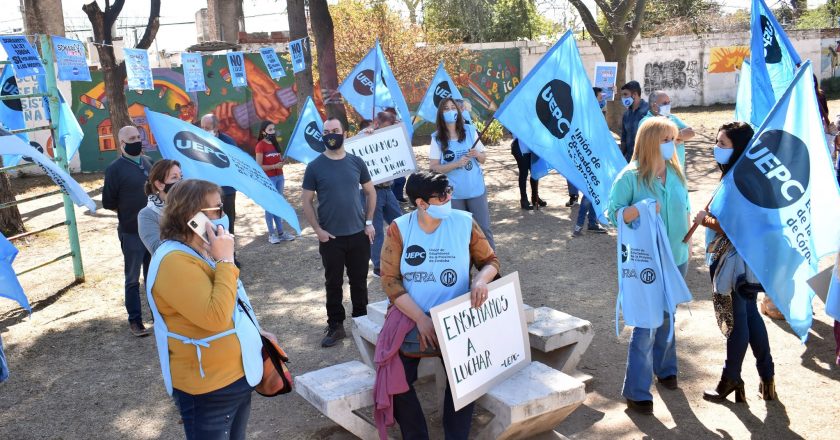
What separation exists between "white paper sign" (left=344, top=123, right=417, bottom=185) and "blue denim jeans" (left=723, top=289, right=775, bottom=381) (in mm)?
4276

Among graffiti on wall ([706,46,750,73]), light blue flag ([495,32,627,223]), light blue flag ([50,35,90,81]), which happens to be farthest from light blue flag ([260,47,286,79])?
graffiti on wall ([706,46,750,73])

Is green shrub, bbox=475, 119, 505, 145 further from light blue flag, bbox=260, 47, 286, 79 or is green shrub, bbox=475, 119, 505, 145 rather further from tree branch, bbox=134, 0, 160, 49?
tree branch, bbox=134, 0, 160, 49

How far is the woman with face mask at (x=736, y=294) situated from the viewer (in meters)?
4.60

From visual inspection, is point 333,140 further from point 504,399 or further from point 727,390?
point 727,390

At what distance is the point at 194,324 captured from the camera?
3205 mm

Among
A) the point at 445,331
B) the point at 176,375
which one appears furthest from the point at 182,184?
the point at 445,331

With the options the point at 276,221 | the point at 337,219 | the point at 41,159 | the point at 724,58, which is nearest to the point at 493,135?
the point at 276,221

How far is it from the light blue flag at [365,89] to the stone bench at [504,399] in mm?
6474

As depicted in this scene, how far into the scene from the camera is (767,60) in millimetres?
6500

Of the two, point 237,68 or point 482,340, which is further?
point 237,68

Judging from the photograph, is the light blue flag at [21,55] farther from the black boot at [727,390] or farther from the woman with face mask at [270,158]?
the black boot at [727,390]

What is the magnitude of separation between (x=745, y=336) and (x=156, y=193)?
3921mm

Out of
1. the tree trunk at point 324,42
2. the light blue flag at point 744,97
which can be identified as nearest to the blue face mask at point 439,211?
the light blue flag at point 744,97

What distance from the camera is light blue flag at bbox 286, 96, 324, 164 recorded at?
958cm
